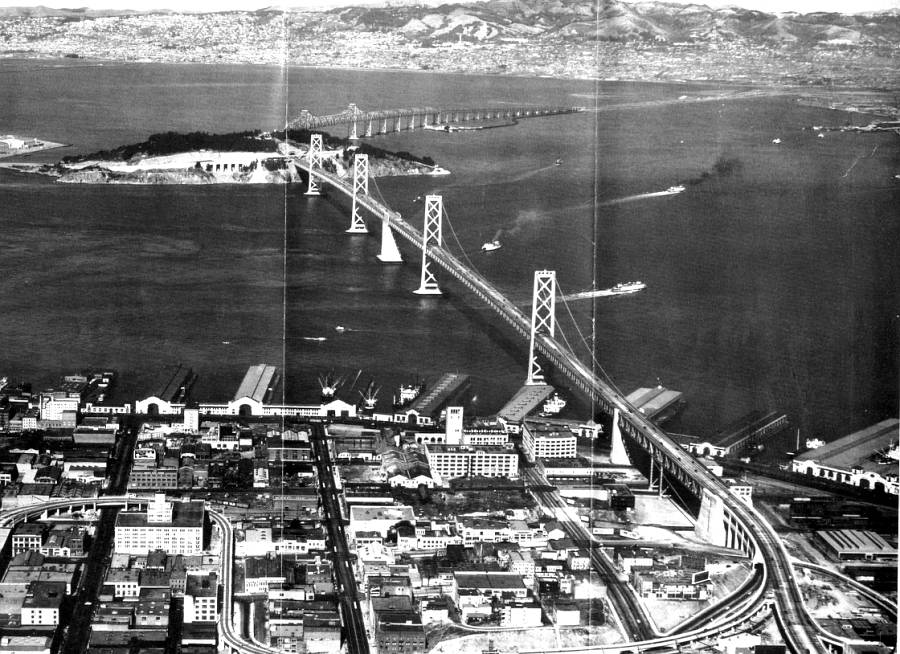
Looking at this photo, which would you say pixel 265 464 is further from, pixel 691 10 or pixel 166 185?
pixel 691 10

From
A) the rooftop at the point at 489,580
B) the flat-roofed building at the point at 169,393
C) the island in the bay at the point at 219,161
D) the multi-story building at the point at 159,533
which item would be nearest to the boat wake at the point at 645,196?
the island in the bay at the point at 219,161

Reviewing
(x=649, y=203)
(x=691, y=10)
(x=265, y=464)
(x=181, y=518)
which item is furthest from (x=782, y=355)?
(x=181, y=518)

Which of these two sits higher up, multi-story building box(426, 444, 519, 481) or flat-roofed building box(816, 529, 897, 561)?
flat-roofed building box(816, 529, 897, 561)

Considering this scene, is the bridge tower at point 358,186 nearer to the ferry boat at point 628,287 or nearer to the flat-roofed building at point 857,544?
the ferry boat at point 628,287

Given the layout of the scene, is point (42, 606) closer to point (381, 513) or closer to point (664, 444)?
point (381, 513)

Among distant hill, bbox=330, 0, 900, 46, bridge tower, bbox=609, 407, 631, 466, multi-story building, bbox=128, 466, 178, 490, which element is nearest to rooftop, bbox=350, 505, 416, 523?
multi-story building, bbox=128, 466, 178, 490

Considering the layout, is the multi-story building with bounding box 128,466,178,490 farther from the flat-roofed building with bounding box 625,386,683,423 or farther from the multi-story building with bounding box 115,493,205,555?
the flat-roofed building with bounding box 625,386,683,423
